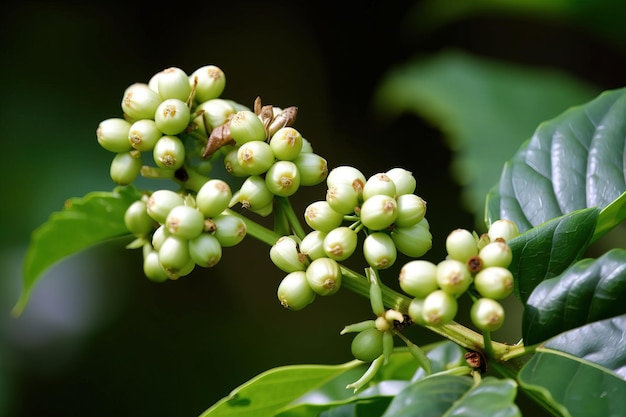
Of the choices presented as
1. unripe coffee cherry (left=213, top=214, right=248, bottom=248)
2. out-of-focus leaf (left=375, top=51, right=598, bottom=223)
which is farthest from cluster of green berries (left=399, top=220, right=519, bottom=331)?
out-of-focus leaf (left=375, top=51, right=598, bottom=223)

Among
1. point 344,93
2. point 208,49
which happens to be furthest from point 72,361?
point 344,93

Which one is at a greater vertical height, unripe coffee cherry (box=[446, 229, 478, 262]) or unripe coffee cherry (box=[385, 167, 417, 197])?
unripe coffee cherry (box=[385, 167, 417, 197])

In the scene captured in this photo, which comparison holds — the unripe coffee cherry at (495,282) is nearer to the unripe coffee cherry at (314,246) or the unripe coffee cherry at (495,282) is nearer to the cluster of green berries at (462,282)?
the cluster of green berries at (462,282)

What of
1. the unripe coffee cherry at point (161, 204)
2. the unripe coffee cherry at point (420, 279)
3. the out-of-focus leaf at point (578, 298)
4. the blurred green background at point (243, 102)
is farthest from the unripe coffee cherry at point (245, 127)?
the blurred green background at point (243, 102)

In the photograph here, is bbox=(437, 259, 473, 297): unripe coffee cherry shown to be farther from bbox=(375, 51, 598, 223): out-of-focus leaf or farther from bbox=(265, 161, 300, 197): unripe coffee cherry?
bbox=(375, 51, 598, 223): out-of-focus leaf

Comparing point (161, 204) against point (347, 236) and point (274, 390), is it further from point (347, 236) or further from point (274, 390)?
point (274, 390)
